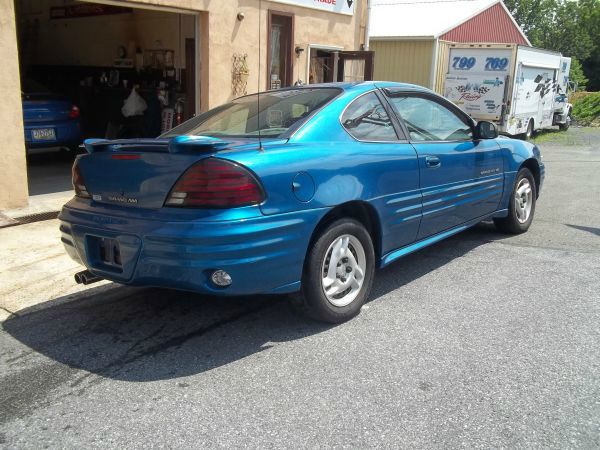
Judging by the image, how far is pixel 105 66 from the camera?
13.6 meters

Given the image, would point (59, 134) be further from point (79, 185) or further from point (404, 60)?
point (404, 60)

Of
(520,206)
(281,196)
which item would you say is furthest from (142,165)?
(520,206)

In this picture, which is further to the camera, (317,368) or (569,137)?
(569,137)

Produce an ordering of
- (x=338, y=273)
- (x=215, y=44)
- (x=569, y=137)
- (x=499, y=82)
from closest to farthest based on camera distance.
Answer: (x=338, y=273) < (x=215, y=44) < (x=499, y=82) < (x=569, y=137)

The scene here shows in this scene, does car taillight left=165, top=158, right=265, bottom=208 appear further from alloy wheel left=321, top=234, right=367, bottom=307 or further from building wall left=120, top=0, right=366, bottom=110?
building wall left=120, top=0, right=366, bottom=110

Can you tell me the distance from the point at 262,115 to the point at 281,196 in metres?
1.11

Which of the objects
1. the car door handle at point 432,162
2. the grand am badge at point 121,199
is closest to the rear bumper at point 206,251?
the grand am badge at point 121,199

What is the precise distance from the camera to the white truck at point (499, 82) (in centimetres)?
1677

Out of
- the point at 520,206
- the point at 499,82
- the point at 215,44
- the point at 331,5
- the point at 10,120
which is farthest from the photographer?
the point at 499,82

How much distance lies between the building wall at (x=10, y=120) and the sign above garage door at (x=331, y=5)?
16.1 feet

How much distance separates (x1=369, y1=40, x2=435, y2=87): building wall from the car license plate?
13.1m

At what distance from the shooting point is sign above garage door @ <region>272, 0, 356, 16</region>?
1062cm

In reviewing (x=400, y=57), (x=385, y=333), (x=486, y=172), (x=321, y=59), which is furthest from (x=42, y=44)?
(x=385, y=333)

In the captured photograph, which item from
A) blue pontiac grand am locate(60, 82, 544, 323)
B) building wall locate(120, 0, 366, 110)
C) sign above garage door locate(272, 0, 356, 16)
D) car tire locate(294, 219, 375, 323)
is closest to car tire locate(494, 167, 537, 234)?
blue pontiac grand am locate(60, 82, 544, 323)
